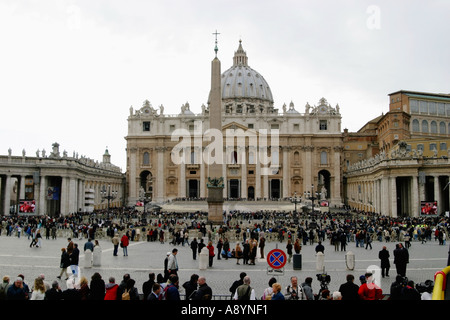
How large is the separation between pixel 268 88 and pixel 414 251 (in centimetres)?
8856

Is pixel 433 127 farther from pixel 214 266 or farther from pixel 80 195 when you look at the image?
pixel 214 266

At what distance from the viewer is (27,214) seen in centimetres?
4250

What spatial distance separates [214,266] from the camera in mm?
17578

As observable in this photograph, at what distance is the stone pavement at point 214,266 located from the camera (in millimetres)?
14391

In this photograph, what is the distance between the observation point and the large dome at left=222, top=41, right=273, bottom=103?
102500mm

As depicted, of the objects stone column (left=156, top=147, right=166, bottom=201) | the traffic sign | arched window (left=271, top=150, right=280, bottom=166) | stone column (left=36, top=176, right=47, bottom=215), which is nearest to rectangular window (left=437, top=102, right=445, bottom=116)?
arched window (left=271, top=150, right=280, bottom=166)

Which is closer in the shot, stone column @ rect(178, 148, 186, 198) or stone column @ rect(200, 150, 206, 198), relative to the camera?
stone column @ rect(200, 150, 206, 198)

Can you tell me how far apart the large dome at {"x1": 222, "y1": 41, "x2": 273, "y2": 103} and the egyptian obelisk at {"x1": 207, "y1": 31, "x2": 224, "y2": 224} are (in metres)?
68.8

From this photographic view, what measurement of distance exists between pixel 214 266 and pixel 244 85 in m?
88.4

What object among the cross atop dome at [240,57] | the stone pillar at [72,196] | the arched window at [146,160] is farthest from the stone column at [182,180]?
the cross atop dome at [240,57]

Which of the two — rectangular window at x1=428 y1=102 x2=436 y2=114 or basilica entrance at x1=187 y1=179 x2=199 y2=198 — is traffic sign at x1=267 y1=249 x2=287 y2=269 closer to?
rectangular window at x1=428 y1=102 x2=436 y2=114

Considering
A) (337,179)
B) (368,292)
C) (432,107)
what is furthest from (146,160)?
(368,292)

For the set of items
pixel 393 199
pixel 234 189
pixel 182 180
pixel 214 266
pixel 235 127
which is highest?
pixel 235 127

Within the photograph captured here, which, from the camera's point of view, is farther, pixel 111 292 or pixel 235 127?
pixel 235 127
